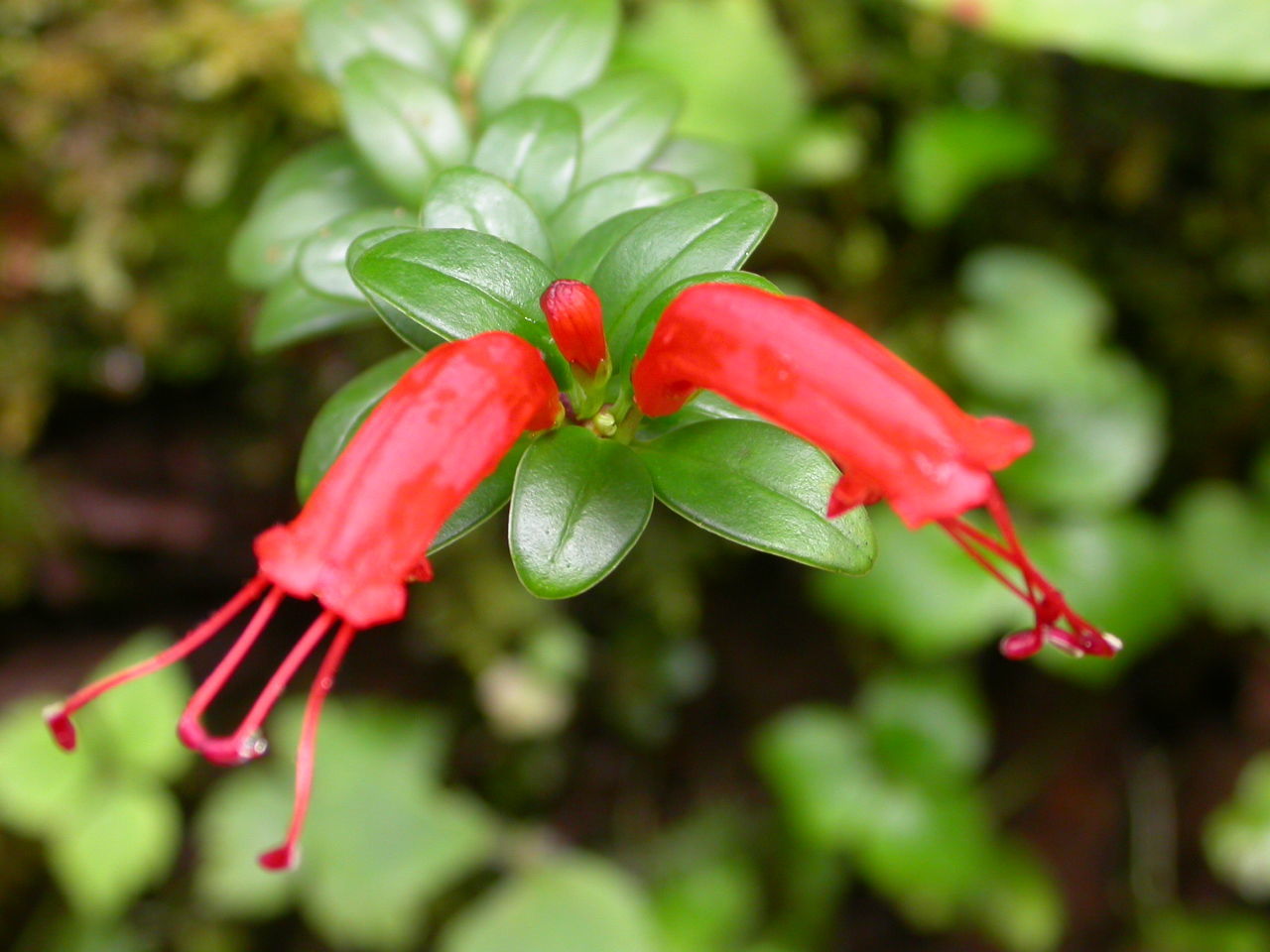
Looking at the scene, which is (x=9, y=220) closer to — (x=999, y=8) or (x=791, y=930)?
(x=999, y=8)

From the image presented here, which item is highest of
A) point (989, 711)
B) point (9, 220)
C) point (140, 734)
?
point (9, 220)

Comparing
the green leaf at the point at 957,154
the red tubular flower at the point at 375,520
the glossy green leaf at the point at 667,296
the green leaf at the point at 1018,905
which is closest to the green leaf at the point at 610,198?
the glossy green leaf at the point at 667,296

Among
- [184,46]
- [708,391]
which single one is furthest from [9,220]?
[708,391]

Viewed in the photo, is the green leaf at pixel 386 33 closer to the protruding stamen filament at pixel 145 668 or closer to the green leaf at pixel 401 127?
the green leaf at pixel 401 127

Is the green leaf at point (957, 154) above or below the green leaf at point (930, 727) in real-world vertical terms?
above

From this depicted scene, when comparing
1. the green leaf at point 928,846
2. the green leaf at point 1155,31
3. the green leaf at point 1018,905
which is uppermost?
the green leaf at point 1155,31

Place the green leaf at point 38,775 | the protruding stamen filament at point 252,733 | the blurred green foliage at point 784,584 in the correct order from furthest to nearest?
1. the green leaf at point 38,775
2. the blurred green foliage at point 784,584
3. the protruding stamen filament at point 252,733

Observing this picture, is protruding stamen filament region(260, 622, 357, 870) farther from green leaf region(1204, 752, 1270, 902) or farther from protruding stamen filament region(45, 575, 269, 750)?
green leaf region(1204, 752, 1270, 902)
